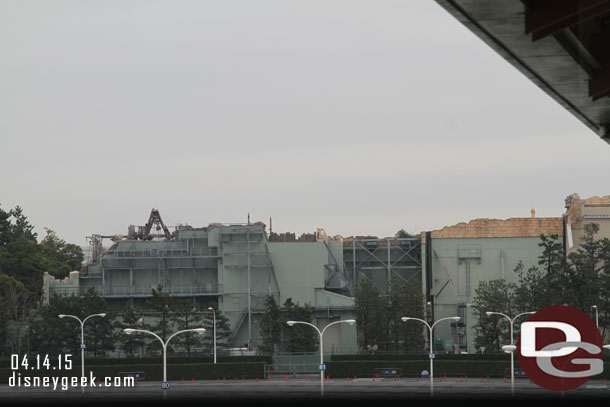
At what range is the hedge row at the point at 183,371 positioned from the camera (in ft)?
292

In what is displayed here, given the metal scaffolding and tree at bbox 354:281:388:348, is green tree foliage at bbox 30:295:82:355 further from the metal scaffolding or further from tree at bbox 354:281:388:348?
the metal scaffolding

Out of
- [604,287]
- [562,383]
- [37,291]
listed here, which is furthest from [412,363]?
[37,291]

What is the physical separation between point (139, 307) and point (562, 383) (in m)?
72.0

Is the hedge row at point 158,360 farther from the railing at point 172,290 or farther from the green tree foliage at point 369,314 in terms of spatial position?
the railing at point 172,290

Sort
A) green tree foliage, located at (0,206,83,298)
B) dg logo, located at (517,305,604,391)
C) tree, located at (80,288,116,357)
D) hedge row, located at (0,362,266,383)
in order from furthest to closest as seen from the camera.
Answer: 1. green tree foliage, located at (0,206,83,298)
2. tree, located at (80,288,116,357)
3. hedge row, located at (0,362,266,383)
4. dg logo, located at (517,305,604,391)

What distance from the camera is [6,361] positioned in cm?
9312

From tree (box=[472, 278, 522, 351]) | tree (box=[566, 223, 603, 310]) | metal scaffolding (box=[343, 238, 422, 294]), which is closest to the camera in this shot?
tree (box=[472, 278, 522, 351])

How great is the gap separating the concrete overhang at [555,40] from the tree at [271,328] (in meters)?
84.1

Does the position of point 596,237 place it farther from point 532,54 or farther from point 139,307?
point 532,54

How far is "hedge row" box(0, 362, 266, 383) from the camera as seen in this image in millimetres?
89125

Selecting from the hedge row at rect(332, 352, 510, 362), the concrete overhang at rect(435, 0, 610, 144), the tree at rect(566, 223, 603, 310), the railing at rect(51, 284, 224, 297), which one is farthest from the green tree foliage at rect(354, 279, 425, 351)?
the concrete overhang at rect(435, 0, 610, 144)

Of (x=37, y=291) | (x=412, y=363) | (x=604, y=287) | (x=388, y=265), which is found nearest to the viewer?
(x=412, y=363)

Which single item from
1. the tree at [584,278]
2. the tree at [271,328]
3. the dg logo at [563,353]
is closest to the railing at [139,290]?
the tree at [271,328]

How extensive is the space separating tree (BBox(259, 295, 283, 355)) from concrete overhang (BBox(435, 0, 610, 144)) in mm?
84079
